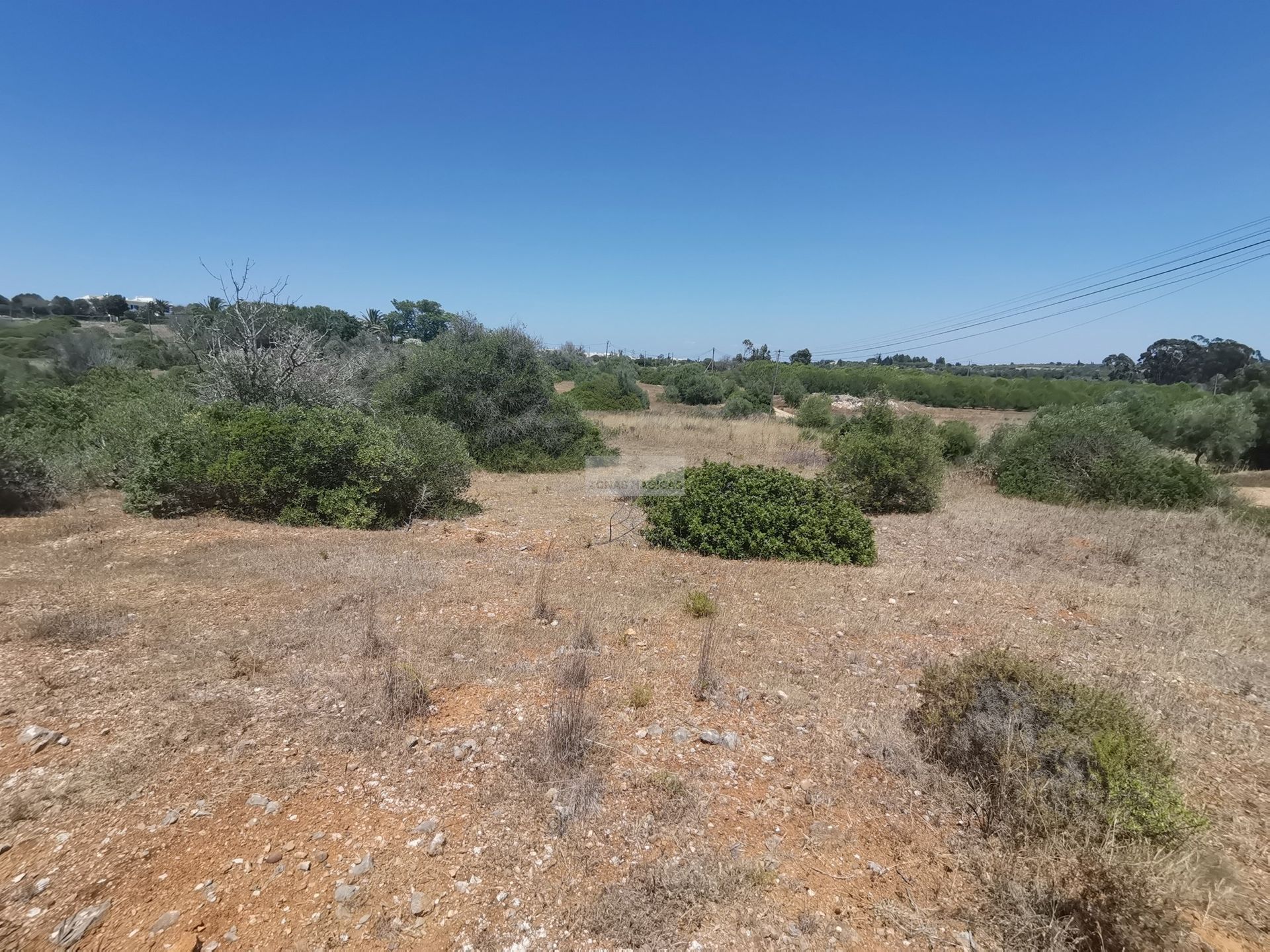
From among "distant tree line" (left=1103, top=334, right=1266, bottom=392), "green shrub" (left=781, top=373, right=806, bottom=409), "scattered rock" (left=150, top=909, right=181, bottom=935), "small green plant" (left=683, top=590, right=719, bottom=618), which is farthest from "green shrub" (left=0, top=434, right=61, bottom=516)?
"distant tree line" (left=1103, top=334, right=1266, bottom=392)

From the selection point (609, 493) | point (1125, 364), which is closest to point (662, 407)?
point (609, 493)

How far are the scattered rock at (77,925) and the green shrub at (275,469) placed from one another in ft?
20.7

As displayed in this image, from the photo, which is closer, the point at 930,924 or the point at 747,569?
the point at 930,924

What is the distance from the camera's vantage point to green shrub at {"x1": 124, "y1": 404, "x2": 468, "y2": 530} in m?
7.68

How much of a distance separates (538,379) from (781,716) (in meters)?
12.8

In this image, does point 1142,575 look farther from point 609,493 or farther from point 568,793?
point 609,493

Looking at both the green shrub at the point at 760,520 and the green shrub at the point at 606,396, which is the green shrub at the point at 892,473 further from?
the green shrub at the point at 606,396

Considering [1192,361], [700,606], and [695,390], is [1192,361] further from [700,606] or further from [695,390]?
[700,606]

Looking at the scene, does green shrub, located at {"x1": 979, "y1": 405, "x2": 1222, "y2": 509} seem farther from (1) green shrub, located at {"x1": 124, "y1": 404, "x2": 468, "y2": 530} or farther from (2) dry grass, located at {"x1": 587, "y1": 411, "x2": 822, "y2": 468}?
(1) green shrub, located at {"x1": 124, "y1": 404, "x2": 468, "y2": 530}

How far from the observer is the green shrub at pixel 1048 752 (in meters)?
2.32

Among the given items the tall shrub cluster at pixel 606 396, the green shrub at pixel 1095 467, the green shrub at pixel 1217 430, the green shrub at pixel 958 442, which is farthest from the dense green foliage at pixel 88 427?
the green shrub at pixel 1217 430

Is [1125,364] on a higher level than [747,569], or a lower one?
higher

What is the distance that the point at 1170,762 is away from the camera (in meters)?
2.62

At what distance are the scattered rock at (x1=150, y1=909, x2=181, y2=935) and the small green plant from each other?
150 inches
